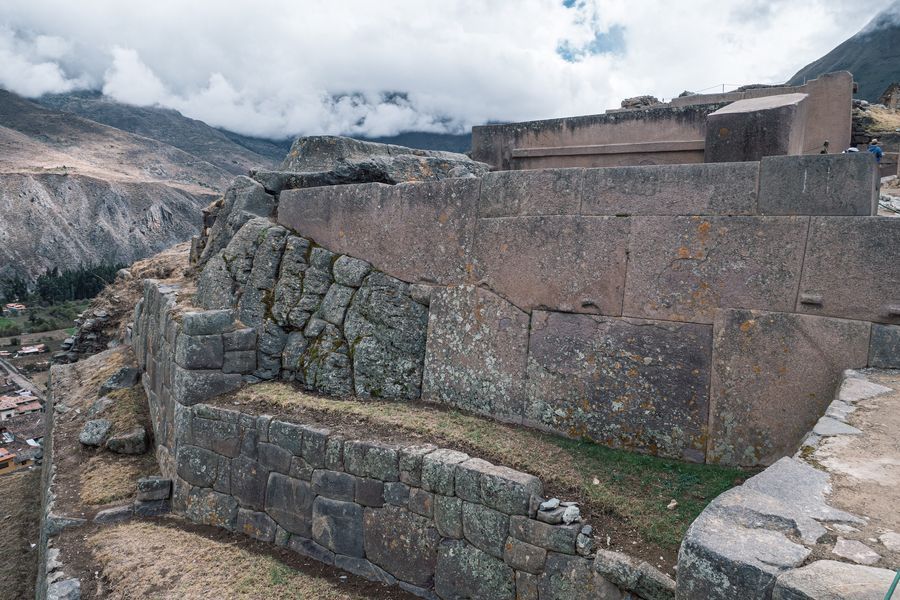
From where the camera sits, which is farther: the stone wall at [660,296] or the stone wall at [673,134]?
the stone wall at [673,134]

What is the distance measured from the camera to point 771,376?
438 centimetres

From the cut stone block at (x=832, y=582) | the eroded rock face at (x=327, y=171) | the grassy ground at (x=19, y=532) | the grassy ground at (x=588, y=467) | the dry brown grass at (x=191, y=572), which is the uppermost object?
the eroded rock face at (x=327, y=171)

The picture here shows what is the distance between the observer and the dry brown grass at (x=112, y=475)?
706 centimetres

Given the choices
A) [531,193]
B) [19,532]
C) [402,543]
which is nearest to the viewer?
[402,543]

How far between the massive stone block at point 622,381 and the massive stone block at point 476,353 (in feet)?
0.64

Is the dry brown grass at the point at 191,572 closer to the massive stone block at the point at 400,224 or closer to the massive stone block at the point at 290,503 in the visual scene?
the massive stone block at the point at 290,503

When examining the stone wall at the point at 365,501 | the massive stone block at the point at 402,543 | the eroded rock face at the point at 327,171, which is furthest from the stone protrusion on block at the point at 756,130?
the massive stone block at the point at 402,543

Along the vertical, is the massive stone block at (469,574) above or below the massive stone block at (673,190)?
below

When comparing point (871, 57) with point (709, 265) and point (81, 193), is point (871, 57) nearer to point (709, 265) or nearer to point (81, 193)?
point (709, 265)

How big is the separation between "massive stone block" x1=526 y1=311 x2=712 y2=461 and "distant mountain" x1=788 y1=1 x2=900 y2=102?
4990cm

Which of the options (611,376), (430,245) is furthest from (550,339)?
(430,245)

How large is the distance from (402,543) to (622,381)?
2365 mm

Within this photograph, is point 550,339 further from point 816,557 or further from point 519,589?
point 816,557

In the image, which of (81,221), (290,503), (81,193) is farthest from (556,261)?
(81,193)
